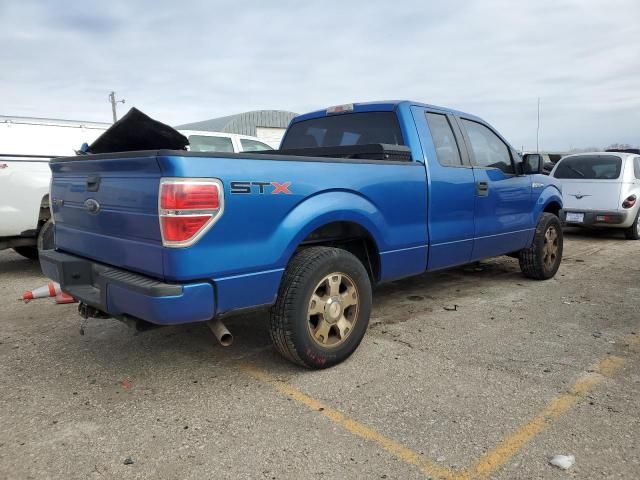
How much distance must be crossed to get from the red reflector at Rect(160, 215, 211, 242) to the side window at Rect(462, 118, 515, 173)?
308cm

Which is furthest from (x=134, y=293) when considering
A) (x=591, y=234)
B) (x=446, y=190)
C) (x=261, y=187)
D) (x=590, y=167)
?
(x=591, y=234)

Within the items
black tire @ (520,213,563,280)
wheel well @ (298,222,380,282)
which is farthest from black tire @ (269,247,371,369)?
black tire @ (520,213,563,280)

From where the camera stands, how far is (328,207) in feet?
10.3

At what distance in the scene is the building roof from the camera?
1098 inches

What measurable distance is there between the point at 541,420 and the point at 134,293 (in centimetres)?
229


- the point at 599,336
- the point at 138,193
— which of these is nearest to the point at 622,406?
the point at 599,336

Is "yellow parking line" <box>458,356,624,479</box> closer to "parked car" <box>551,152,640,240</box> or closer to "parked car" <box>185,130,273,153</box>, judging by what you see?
"parked car" <box>185,130,273,153</box>

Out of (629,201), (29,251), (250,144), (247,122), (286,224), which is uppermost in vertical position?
(247,122)

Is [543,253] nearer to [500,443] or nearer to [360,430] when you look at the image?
[500,443]

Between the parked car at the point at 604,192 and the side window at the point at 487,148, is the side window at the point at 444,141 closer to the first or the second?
the side window at the point at 487,148

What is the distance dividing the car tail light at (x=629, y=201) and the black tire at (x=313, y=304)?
7.65 metres

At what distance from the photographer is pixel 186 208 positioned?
8.15 feet

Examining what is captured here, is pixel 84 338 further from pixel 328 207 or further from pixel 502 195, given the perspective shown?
pixel 502 195

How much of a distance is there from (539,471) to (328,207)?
71.5 inches
